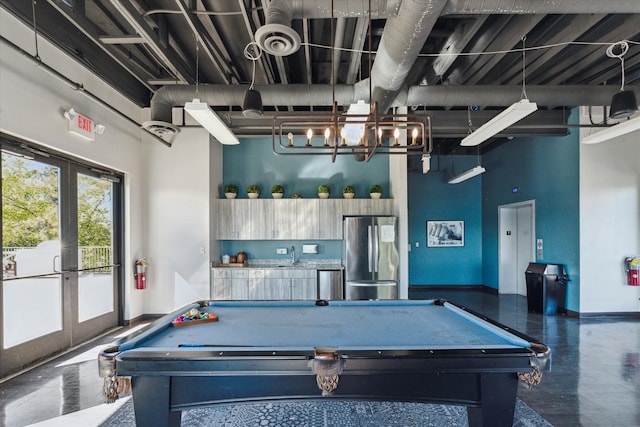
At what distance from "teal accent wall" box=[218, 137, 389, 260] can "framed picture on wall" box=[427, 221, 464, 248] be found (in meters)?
2.70

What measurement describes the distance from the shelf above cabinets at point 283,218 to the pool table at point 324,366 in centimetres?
380

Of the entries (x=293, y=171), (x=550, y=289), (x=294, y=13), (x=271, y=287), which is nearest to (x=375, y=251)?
(x=271, y=287)

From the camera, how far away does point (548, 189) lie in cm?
599

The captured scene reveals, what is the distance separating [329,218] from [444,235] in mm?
3944

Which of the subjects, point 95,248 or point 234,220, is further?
point 234,220

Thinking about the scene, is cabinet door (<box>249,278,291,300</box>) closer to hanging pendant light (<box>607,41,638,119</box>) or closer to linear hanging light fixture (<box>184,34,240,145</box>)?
linear hanging light fixture (<box>184,34,240,145</box>)

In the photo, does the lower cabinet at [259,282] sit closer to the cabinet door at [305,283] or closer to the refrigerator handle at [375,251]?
the cabinet door at [305,283]

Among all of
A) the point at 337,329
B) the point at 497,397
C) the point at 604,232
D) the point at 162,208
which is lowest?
the point at 497,397

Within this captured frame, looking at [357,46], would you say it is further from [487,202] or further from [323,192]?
[487,202]

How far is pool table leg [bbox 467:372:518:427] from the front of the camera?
1706 mm

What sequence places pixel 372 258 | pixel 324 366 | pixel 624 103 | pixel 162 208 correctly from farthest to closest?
pixel 162 208 < pixel 372 258 < pixel 624 103 < pixel 324 366

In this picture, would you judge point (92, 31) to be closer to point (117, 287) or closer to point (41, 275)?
point (41, 275)

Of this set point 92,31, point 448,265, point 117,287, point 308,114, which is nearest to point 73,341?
point 117,287

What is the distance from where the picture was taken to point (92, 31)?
3393mm
